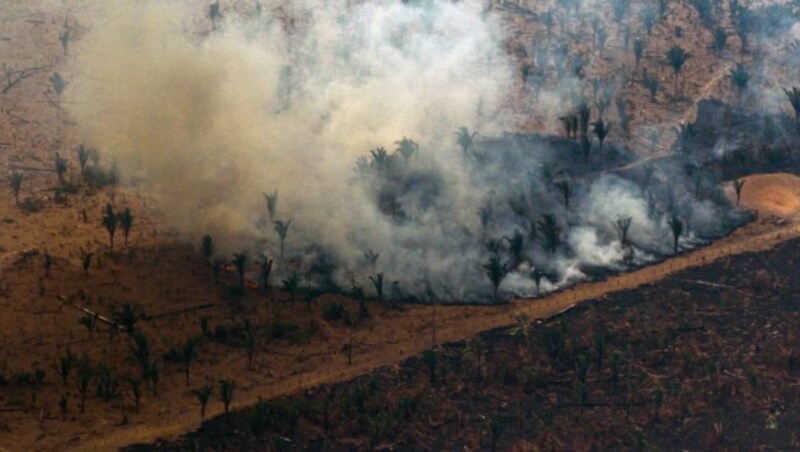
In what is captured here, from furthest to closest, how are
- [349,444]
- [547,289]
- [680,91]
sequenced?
[680,91], [547,289], [349,444]

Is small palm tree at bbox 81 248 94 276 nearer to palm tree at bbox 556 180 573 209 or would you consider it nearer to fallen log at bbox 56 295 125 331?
fallen log at bbox 56 295 125 331

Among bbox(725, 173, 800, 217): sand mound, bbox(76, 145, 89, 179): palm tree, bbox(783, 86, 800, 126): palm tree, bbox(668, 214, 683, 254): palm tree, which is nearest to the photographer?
bbox(668, 214, 683, 254): palm tree

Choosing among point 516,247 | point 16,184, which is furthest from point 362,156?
point 16,184

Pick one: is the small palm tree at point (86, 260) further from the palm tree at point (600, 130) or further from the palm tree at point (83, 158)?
the palm tree at point (600, 130)

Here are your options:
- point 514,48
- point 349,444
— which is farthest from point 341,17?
point 349,444

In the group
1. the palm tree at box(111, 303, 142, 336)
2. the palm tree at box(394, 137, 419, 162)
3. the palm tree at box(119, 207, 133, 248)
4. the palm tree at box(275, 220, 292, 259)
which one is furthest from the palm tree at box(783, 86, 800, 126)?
the palm tree at box(111, 303, 142, 336)

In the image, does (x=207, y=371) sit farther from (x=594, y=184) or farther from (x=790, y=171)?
(x=790, y=171)

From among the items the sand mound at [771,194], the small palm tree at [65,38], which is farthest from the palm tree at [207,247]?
the sand mound at [771,194]
